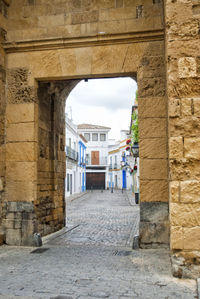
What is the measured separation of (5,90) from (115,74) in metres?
2.09

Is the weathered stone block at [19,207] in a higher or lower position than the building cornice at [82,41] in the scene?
lower

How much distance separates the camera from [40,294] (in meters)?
3.37

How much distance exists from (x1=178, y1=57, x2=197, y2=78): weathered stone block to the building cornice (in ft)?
6.23

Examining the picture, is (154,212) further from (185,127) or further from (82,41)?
(82,41)

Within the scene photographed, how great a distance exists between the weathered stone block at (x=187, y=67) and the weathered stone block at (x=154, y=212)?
2.35 meters

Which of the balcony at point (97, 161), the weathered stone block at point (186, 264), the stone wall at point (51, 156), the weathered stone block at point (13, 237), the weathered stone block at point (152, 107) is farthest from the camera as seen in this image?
the balcony at point (97, 161)

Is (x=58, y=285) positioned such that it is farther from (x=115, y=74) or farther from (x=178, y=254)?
(x=115, y=74)

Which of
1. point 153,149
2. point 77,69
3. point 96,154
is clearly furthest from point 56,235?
point 96,154

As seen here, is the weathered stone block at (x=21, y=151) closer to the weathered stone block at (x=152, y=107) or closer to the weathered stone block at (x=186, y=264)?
the weathered stone block at (x=152, y=107)

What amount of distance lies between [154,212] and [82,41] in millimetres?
3275

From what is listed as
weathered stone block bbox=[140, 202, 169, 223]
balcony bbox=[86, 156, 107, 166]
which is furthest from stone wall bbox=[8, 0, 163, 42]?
balcony bbox=[86, 156, 107, 166]

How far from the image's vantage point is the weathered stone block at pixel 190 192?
3922mm

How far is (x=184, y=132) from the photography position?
4031 mm

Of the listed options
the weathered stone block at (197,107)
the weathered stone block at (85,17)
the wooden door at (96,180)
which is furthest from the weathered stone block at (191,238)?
the wooden door at (96,180)
